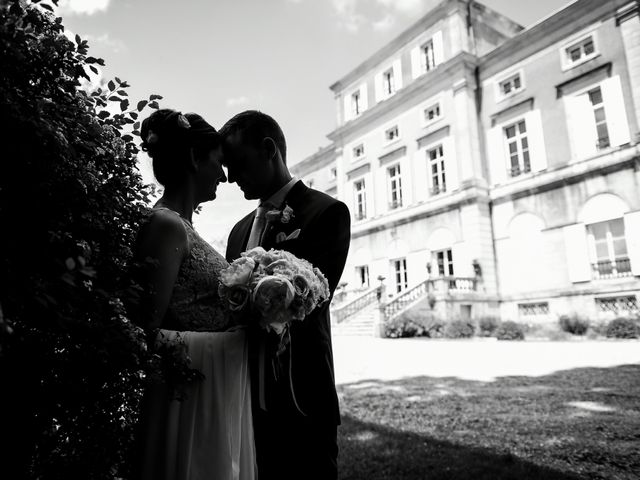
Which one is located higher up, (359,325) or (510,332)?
(359,325)

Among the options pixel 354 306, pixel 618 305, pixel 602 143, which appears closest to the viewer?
pixel 618 305

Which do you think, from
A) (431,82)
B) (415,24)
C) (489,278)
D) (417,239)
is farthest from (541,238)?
(415,24)

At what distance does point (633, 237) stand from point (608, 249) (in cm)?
110

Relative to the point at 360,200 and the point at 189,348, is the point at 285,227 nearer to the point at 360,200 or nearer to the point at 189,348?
the point at 189,348

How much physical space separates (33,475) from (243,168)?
170cm

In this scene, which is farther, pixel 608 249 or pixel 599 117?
pixel 599 117

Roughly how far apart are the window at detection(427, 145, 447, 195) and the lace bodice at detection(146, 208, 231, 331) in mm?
21298

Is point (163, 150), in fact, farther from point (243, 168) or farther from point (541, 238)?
point (541, 238)

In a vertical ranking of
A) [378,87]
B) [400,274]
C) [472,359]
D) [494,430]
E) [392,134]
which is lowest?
[494,430]

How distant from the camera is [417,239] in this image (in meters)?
22.7

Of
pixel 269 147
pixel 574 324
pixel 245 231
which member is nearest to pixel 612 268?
pixel 574 324

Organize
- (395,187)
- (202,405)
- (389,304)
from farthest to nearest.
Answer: (395,187) → (389,304) → (202,405)

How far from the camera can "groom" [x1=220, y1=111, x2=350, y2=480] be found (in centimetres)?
194

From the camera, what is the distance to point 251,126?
2.42 m
